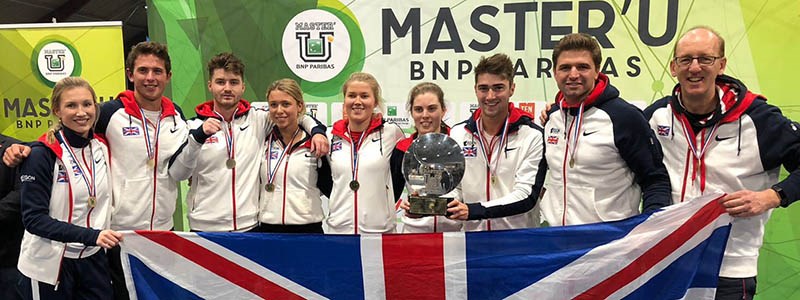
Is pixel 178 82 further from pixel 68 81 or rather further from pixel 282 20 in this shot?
pixel 68 81

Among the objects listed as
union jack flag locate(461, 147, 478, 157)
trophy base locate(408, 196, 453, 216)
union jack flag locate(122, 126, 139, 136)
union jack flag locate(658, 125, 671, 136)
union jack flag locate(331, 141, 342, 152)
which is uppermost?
union jack flag locate(122, 126, 139, 136)

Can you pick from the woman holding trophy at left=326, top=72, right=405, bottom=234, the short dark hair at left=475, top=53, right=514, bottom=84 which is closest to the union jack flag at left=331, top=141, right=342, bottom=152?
the woman holding trophy at left=326, top=72, right=405, bottom=234

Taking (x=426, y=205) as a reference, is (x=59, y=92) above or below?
above

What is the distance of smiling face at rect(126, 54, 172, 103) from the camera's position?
262 centimetres

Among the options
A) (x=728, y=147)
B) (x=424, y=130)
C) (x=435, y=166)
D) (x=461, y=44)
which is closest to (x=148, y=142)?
(x=424, y=130)

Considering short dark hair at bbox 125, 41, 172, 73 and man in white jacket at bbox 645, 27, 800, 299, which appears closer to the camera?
man in white jacket at bbox 645, 27, 800, 299

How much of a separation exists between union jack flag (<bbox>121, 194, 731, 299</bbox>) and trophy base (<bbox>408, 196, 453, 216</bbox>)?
16 centimetres

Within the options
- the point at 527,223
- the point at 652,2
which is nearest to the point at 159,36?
the point at 527,223

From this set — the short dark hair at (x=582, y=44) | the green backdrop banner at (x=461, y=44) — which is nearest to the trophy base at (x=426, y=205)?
the short dark hair at (x=582, y=44)

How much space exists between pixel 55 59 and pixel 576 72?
14.1 ft

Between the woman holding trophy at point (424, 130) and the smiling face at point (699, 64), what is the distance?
3.66 feet

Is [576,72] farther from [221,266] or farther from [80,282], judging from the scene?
[80,282]

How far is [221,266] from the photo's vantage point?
220 cm

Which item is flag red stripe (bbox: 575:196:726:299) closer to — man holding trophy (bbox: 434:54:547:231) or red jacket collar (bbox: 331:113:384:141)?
man holding trophy (bbox: 434:54:547:231)
